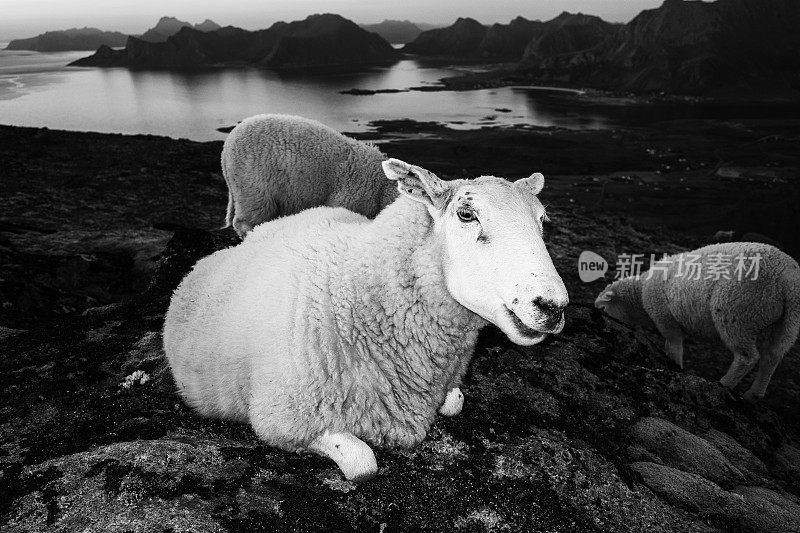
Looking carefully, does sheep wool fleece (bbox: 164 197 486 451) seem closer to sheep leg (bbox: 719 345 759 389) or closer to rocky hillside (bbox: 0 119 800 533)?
rocky hillside (bbox: 0 119 800 533)

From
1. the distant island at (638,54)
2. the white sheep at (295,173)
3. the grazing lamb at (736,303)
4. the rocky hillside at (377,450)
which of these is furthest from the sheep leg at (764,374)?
the distant island at (638,54)

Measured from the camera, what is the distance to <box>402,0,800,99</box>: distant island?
115188 millimetres

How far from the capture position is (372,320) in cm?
321

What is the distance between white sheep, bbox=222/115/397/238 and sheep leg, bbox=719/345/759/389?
628 centimetres

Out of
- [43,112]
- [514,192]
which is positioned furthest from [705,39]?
[514,192]

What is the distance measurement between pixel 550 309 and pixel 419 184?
121 centimetres

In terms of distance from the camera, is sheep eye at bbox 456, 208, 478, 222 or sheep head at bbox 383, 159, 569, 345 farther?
sheep eye at bbox 456, 208, 478, 222

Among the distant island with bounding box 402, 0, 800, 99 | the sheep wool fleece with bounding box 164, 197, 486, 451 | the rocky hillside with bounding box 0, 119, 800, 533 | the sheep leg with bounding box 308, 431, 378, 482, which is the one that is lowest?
the rocky hillside with bounding box 0, 119, 800, 533

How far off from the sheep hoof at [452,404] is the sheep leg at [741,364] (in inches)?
253

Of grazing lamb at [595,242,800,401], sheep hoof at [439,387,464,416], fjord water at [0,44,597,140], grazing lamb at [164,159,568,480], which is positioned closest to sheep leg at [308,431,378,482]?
grazing lamb at [164,159,568,480]

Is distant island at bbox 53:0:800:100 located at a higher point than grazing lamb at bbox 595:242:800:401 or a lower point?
higher

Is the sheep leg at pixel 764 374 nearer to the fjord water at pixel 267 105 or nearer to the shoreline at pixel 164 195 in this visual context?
the shoreline at pixel 164 195

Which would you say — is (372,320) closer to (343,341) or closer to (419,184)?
(343,341)

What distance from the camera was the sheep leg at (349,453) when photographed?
9.30 ft
